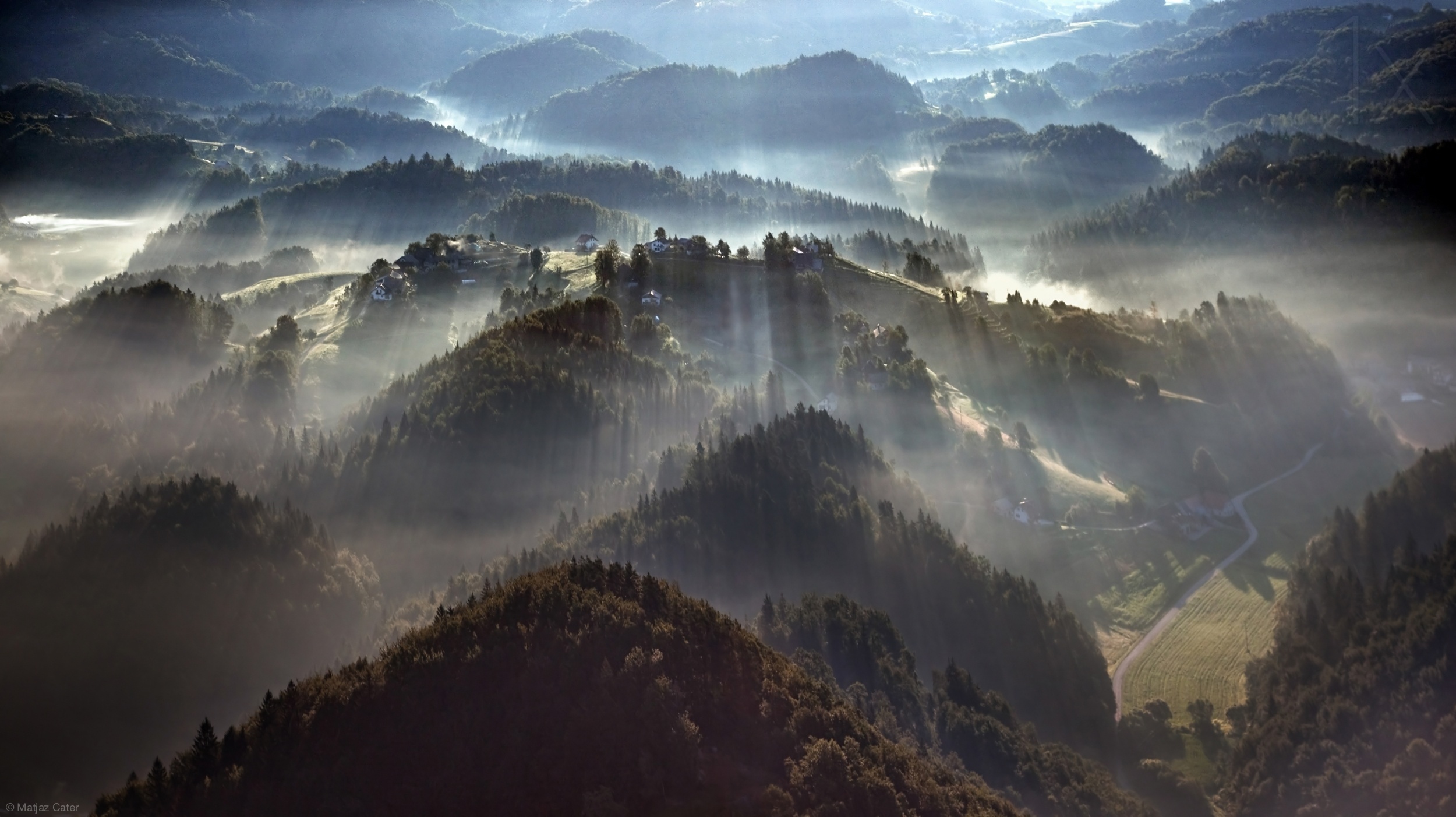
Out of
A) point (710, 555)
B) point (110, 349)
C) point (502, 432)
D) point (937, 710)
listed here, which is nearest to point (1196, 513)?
point (937, 710)

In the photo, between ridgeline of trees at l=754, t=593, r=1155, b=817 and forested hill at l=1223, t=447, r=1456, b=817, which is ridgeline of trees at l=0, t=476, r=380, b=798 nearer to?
ridgeline of trees at l=754, t=593, r=1155, b=817

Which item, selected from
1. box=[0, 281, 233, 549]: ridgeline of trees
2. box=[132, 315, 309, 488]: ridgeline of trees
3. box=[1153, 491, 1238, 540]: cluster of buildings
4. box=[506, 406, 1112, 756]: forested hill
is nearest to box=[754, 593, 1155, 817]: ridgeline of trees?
box=[506, 406, 1112, 756]: forested hill

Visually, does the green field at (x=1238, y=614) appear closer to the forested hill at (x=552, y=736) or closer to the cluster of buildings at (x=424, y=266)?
the forested hill at (x=552, y=736)

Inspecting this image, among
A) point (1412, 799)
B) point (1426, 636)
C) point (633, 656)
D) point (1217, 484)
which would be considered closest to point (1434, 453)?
point (1217, 484)

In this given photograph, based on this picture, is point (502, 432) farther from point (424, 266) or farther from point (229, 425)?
point (424, 266)

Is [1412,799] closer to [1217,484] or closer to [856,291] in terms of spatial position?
[1217,484]

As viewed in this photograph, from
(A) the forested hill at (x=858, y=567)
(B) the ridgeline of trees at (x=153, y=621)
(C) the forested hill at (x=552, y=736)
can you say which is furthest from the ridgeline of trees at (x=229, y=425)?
(C) the forested hill at (x=552, y=736)
